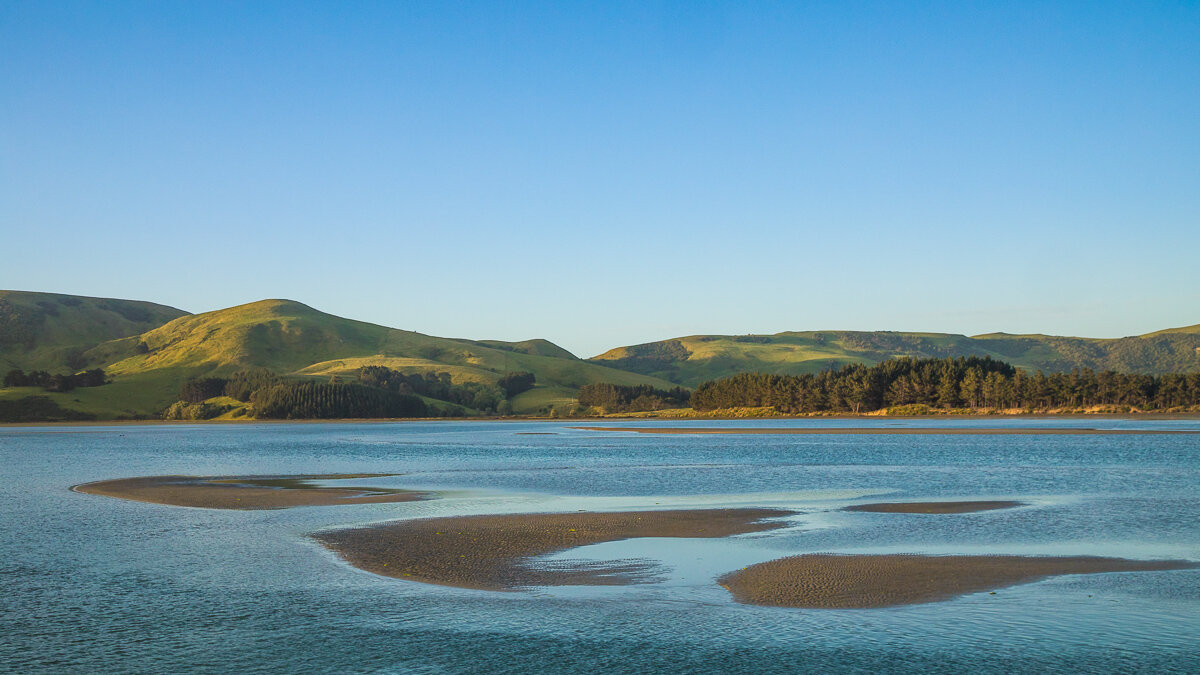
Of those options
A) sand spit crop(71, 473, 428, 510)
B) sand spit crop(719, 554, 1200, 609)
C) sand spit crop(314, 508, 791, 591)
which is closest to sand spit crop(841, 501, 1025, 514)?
sand spit crop(314, 508, 791, 591)

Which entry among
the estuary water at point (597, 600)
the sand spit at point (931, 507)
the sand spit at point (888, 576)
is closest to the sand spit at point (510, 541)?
the estuary water at point (597, 600)

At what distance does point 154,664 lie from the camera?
15.3 m

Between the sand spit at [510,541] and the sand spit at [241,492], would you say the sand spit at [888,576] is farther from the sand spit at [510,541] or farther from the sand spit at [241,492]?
the sand spit at [241,492]

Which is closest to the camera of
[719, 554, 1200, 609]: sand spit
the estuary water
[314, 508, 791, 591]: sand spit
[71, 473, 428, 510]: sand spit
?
the estuary water

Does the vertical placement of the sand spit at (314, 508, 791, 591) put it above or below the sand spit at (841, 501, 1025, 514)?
below

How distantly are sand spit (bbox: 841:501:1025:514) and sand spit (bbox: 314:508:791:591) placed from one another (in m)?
4.06

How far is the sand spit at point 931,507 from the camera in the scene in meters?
35.3

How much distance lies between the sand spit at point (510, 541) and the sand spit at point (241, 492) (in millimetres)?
10496

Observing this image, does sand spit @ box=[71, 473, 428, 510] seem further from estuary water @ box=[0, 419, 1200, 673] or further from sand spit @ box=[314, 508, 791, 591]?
sand spit @ box=[314, 508, 791, 591]

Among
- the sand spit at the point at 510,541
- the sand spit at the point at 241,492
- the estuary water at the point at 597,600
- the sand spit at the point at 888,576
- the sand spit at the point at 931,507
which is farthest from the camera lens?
the sand spit at the point at 241,492

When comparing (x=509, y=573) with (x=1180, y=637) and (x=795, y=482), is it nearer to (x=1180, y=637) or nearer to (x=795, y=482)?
(x=1180, y=637)

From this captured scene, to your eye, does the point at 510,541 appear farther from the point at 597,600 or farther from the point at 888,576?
the point at 888,576

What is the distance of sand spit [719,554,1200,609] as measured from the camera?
1959 centimetres

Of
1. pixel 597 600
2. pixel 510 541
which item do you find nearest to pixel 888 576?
pixel 597 600
